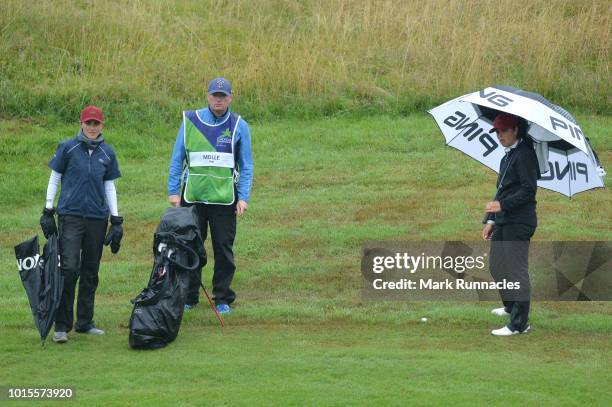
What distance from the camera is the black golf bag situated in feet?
29.3

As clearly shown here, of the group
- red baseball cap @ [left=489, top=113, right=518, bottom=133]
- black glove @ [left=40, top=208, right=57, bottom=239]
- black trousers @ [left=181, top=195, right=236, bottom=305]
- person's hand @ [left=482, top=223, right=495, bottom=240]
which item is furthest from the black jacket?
black glove @ [left=40, top=208, right=57, bottom=239]

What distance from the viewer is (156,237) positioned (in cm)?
935

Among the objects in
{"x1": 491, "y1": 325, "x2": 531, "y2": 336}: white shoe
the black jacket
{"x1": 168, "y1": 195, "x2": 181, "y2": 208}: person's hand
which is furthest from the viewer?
{"x1": 168, "y1": 195, "x2": 181, "y2": 208}: person's hand

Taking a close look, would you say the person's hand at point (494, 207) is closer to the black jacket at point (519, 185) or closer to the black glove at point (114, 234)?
the black jacket at point (519, 185)

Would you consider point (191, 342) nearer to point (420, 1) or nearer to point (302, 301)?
point (302, 301)

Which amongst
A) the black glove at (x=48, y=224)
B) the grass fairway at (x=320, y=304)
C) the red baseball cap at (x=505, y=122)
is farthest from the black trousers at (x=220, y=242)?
the red baseball cap at (x=505, y=122)

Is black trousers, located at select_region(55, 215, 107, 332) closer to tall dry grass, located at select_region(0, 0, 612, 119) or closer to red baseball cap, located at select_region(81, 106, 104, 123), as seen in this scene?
red baseball cap, located at select_region(81, 106, 104, 123)

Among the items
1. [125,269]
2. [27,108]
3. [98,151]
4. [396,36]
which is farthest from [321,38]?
[98,151]

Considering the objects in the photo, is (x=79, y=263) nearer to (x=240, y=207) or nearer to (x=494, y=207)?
(x=240, y=207)

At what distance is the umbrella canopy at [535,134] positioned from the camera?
29.3 feet

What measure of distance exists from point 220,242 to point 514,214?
2.77 m

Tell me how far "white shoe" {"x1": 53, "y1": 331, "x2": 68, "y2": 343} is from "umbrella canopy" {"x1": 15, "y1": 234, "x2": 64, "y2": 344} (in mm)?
137

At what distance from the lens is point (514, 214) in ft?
30.4

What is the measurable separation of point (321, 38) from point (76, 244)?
37.5 ft
